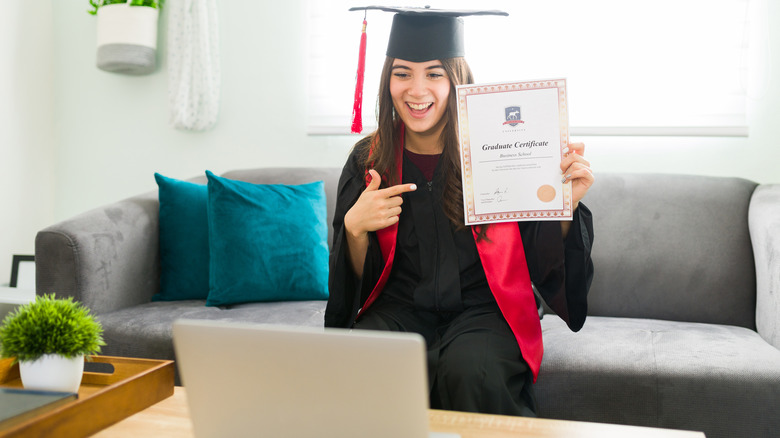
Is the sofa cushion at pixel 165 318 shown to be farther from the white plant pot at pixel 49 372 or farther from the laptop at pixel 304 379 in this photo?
the laptop at pixel 304 379

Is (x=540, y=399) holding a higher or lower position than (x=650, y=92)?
lower

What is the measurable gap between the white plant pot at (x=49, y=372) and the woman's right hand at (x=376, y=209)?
2.22 ft

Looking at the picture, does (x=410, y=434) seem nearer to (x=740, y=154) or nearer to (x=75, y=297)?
(x=75, y=297)

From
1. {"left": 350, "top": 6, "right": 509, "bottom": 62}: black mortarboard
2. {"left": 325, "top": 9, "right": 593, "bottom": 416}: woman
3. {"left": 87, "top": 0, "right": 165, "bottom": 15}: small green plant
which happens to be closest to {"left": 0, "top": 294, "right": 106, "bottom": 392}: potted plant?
{"left": 325, "top": 9, "right": 593, "bottom": 416}: woman

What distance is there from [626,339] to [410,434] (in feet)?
3.62

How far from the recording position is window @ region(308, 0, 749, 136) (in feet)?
7.41

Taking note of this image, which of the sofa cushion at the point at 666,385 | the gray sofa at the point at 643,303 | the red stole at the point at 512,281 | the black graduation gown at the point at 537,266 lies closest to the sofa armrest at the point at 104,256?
the gray sofa at the point at 643,303

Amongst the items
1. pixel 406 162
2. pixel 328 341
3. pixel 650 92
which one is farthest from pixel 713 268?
pixel 328 341

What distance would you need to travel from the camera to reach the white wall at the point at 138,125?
2723 millimetres

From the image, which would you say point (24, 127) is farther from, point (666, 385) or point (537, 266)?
point (666, 385)

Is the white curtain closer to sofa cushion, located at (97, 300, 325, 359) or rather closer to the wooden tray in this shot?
sofa cushion, located at (97, 300, 325, 359)

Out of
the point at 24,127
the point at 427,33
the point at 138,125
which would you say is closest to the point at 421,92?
the point at 427,33

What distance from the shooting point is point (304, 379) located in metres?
0.73

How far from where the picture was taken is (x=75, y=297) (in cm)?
184
